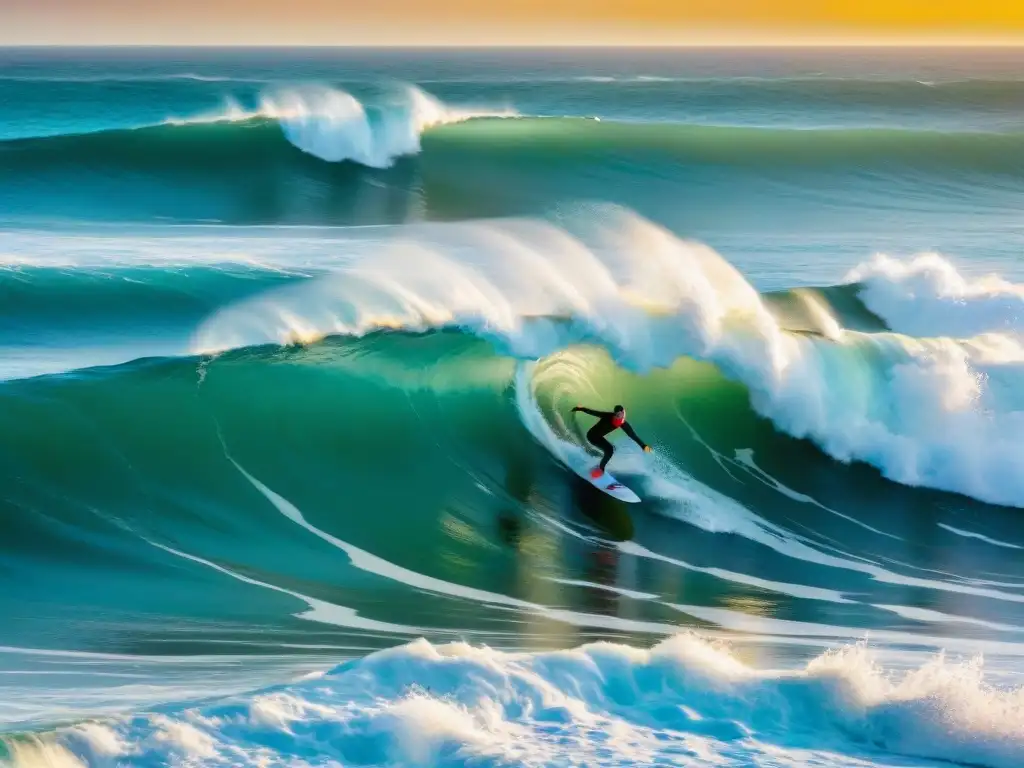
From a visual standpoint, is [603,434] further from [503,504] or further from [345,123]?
[345,123]

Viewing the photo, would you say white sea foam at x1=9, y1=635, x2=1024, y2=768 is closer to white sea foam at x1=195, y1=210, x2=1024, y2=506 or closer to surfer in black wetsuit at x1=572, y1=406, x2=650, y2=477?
surfer in black wetsuit at x1=572, y1=406, x2=650, y2=477

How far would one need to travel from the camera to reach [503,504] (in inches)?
370

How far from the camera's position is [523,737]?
19.1ft

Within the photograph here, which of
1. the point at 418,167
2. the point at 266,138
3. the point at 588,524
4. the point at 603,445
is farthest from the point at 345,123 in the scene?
the point at 588,524

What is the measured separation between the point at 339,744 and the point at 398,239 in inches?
570

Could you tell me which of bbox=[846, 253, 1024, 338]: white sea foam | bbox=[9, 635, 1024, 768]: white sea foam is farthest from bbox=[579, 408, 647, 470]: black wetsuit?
bbox=[846, 253, 1024, 338]: white sea foam

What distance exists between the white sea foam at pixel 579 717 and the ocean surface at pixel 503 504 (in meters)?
0.02

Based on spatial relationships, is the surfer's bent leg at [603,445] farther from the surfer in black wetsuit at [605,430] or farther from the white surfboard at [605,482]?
the white surfboard at [605,482]

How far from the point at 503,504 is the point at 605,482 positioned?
73cm

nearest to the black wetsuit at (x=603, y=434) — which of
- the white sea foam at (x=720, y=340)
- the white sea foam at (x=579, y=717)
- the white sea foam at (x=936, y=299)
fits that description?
the white sea foam at (x=720, y=340)

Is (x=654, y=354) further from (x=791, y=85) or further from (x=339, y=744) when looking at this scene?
(x=791, y=85)

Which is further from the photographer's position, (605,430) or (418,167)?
(418,167)

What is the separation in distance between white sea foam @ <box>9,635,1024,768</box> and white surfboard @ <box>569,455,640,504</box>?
9.33 ft

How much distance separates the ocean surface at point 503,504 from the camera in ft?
19.7
